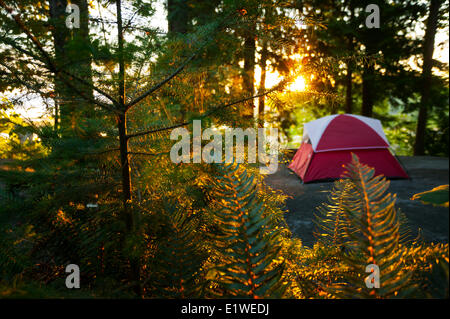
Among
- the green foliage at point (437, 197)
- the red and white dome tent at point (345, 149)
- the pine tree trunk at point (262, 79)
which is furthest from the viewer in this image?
the red and white dome tent at point (345, 149)

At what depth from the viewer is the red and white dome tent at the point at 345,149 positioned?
19.8 feet

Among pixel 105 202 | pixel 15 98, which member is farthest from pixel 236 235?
pixel 15 98

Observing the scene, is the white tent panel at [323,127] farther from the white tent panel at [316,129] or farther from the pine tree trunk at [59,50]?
the pine tree trunk at [59,50]

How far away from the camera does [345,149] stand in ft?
20.1

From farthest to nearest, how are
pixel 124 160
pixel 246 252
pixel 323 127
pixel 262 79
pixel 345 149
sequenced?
pixel 323 127 → pixel 345 149 → pixel 262 79 → pixel 124 160 → pixel 246 252

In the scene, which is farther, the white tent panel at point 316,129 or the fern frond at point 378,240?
the white tent panel at point 316,129

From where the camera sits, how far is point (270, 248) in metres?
0.57

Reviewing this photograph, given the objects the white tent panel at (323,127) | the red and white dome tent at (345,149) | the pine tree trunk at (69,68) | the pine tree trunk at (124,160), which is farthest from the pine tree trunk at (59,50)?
the white tent panel at (323,127)

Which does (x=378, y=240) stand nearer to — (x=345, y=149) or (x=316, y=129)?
(x=345, y=149)

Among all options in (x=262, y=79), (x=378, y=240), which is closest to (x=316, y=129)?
(x=262, y=79)

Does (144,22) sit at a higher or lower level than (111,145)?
higher

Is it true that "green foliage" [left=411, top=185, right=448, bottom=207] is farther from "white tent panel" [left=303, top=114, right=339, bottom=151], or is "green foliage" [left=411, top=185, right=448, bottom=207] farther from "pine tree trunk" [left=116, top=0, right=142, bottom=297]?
"white tent panel" [left=303, top=114, right=339, bottom=151]

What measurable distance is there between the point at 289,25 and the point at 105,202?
1201mm
